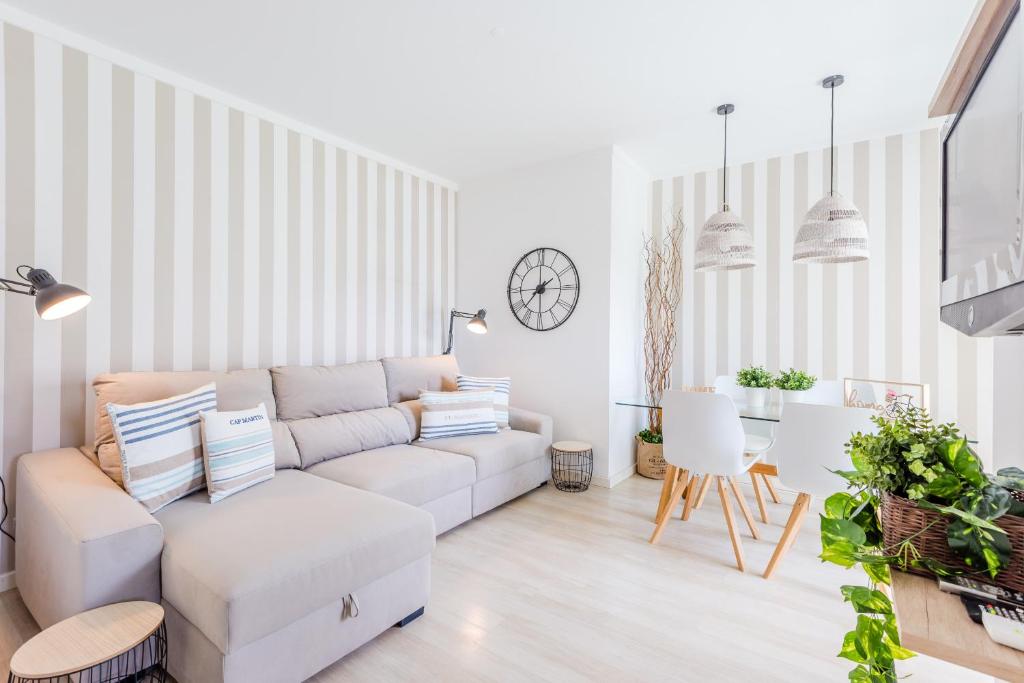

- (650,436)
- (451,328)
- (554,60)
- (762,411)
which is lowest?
(650,436)

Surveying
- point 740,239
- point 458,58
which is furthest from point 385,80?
point 740,239

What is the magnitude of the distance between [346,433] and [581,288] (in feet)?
6.59

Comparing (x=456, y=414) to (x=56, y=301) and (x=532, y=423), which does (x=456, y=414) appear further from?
(x=56, y=301)

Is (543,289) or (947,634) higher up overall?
(543,289)

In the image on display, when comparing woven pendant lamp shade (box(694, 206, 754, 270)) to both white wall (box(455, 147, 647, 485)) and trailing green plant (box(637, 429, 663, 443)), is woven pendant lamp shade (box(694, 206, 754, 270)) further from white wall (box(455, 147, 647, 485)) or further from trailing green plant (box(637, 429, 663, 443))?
trailing green plant (box(637, 429, 663, 443))

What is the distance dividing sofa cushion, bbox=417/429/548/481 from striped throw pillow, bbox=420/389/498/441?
A: 0.05m

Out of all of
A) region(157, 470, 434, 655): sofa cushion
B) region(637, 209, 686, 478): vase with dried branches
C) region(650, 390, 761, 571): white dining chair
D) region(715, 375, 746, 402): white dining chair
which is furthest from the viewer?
region(637, 209, 686, 478): vase with dried branches

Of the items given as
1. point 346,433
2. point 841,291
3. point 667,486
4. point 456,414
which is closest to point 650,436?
point 667,486

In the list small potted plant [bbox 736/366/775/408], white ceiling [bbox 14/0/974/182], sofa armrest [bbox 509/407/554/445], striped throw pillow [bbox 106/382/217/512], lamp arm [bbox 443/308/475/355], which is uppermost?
white ceiling [bbox 14/0/974/182]

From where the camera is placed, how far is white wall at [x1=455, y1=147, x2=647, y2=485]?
364cm

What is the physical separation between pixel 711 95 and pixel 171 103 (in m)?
3.08

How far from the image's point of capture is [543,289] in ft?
13.0

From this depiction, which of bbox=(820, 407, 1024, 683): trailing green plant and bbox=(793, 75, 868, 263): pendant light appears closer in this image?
bbox=(820, 407, 1024, 683): trailing green plant

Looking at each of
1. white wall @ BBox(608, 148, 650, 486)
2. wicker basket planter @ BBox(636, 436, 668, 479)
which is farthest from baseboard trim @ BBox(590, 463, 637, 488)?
wicker basket planter @ BBox(636, 436, 668, 479)
